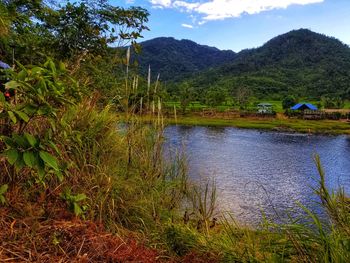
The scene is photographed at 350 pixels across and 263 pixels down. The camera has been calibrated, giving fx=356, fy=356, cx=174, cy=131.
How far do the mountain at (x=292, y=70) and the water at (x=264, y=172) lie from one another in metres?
45.1

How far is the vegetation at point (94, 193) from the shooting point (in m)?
1.88

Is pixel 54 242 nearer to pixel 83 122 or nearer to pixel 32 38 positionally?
pixel 83 122

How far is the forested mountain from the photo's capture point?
76375 mm

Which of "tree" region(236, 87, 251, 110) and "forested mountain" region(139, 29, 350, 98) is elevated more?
"forested mountain" region(139, 29, 350, 98)

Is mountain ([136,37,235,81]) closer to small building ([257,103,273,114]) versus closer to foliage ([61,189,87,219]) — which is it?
small building ([257,103,273,114])

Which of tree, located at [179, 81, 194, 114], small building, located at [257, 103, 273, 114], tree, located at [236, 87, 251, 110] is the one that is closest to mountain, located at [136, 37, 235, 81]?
tree, located at [236, 87, 251, 110]

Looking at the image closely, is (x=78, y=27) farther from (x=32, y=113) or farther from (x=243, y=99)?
(x=243, y=99)

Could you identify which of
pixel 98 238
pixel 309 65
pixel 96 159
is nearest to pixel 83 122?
pixel 96 159

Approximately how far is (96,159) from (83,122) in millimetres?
370

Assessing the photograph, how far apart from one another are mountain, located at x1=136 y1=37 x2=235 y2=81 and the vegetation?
97205 millimetres

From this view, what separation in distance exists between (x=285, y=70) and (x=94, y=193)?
96.5 metres

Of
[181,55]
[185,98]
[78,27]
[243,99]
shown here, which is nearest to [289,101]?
[243,99]

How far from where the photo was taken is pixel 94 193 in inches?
114

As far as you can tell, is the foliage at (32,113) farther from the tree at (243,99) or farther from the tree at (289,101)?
the tree at (289,101)
